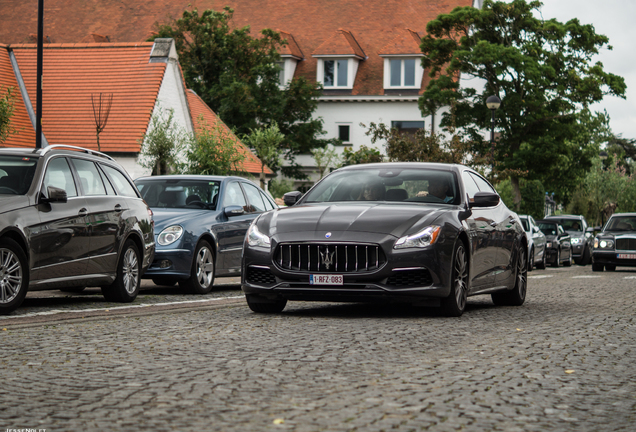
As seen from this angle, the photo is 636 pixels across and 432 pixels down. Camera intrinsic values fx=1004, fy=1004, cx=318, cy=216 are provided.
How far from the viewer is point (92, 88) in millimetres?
36875

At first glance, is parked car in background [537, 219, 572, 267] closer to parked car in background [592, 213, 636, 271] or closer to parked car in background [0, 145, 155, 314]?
parked car in background [592, 213, 636, 271]

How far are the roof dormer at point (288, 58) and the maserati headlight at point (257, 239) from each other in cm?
4903

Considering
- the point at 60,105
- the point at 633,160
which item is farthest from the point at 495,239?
the point at 633,160

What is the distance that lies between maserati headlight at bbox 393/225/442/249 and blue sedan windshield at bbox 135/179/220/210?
5775mm

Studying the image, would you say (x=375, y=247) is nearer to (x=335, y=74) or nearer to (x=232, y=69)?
(x=232, y=69)

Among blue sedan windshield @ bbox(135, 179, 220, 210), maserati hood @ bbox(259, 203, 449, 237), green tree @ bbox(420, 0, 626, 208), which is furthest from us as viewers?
green tree @ bbox(420, 0, 626, 208)

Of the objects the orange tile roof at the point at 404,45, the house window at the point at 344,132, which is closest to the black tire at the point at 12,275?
the orange tile roof at the point at 404,45

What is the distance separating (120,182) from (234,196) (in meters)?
3.16

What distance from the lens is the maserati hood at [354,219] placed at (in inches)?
371

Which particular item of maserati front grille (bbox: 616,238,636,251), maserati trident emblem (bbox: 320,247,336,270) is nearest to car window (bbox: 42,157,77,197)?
maserati trident emblem (bbox: 320,247,336,270)

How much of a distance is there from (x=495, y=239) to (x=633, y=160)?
114057 mm

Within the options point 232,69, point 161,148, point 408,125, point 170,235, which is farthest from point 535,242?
point 408,125

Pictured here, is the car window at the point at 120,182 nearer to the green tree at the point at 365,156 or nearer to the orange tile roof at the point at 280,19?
the green tree at the point at 365,156

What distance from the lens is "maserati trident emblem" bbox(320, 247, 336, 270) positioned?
9.38 metres
